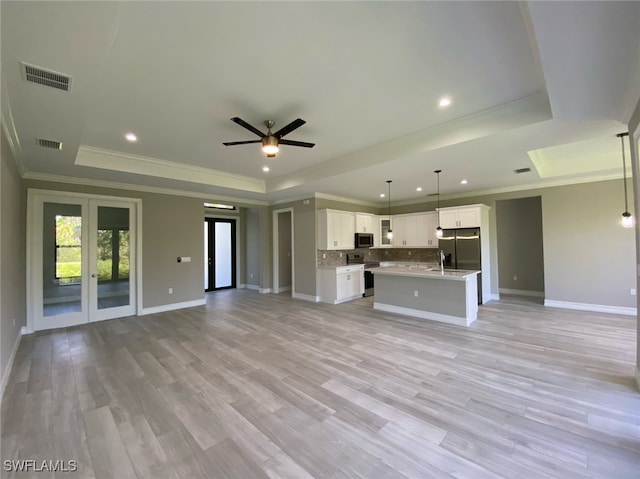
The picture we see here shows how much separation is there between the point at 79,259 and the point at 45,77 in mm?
4085

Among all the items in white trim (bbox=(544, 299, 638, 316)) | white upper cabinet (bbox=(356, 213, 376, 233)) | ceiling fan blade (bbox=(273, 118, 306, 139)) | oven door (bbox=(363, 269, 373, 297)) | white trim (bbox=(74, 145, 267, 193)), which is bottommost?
white trim (bbox=(544, 299, 638, 316))

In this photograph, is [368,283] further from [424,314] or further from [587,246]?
[587,246]

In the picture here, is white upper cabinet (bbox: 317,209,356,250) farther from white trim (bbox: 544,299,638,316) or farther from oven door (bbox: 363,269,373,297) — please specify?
white trim (bbox: 544,299,638,316)

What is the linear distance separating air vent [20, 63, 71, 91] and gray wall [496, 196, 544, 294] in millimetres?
8797

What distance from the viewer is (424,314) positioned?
5.02 meters

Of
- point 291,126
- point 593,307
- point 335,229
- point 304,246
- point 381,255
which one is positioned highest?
point 291,126

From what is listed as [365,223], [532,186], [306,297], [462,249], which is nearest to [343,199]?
[365,223]

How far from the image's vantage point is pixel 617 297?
199 inches

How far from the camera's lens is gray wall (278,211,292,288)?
26.8ft

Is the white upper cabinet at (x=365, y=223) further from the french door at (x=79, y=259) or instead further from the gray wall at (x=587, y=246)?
the french door at (x=79, y=259)

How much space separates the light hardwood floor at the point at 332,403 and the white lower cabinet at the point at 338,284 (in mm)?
2089

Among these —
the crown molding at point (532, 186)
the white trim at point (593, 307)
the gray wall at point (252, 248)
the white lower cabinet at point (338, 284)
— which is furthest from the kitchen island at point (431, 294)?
the gray wall at point (252, 248)

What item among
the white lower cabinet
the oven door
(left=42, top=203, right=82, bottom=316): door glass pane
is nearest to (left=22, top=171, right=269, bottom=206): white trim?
(left=42, top=203, right=82, bottom=316): door glass pane

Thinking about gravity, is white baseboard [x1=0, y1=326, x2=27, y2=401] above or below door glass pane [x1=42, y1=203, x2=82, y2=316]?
below
